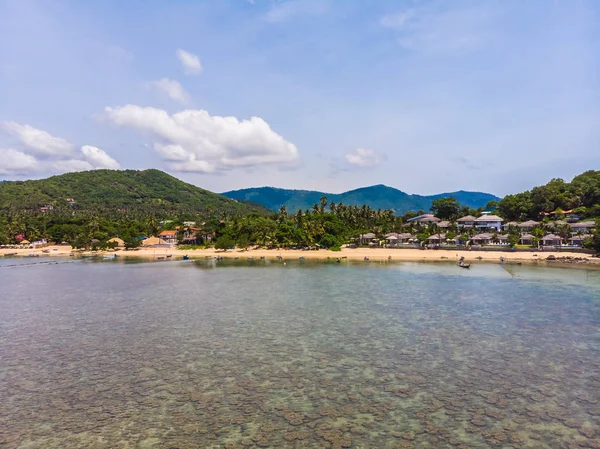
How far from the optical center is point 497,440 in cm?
1191

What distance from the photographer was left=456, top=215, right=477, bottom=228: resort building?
91238mm

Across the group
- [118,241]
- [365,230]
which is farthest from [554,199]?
[118,241]

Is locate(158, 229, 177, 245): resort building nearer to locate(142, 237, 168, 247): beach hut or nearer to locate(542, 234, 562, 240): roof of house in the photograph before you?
locate(142, 237, 168, 247): beach hut

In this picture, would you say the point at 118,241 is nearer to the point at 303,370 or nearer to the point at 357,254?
the point at 357,254

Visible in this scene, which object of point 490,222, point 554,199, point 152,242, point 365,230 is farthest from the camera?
point 152,242

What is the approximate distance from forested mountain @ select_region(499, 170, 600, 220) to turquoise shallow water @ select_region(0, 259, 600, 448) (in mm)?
63920

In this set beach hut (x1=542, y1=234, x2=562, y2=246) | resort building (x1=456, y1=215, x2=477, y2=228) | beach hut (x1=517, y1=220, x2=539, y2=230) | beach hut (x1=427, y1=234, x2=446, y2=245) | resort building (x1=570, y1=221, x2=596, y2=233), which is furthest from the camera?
resort building (x1=456, y1=215, x2=477, y2=228)

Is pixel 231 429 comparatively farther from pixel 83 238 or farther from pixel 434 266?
pixel 83 238

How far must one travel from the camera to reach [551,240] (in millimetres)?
69312

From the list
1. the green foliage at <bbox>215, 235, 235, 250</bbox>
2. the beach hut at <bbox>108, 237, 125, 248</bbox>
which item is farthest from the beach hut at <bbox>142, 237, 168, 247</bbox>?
the green foliage at <bbox>215, 235, 235, 250</bbox>

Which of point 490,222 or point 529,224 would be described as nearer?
point 529,224

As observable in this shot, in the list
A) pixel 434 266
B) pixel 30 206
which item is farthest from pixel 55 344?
pixel 30 206

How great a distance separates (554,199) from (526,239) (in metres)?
27.8

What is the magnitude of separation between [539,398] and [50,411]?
1831cm
